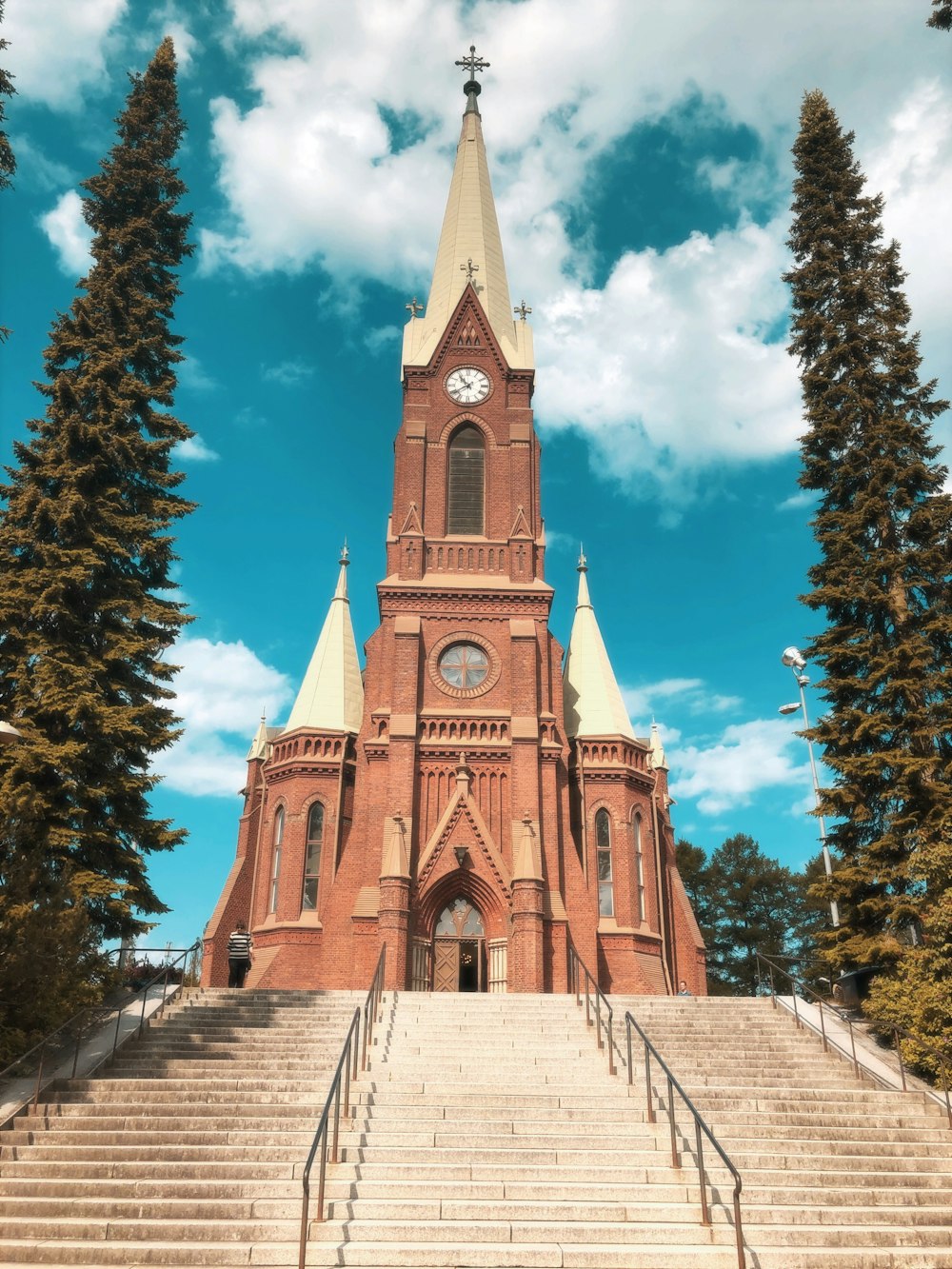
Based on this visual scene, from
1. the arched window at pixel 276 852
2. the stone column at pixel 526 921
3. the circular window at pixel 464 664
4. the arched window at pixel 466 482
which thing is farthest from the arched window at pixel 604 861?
the arched window at pixel 466 482

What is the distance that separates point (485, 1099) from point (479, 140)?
3994cm

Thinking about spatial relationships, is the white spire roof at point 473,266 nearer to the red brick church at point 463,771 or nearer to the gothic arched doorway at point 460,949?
the red brick church at point 463,771

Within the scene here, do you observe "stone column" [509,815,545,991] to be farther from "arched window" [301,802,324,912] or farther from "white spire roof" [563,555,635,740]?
"arched window" [301,802,324,912]

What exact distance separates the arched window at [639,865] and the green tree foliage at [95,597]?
53.7ft

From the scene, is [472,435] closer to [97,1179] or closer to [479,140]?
[479,140]

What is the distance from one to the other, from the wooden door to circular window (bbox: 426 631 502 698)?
7.12 meters

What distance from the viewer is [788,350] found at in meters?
24.4

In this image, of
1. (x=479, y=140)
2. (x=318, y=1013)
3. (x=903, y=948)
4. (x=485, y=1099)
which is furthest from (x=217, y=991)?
(x=479, y=140)

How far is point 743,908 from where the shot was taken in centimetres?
5594

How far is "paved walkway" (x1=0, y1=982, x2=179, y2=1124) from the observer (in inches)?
527

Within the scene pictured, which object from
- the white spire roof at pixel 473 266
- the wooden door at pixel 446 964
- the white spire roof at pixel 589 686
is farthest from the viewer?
the white spire roof at pixel 473 266

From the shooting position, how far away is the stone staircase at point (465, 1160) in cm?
963

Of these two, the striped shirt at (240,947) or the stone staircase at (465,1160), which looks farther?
the striped shirt at (240,947)

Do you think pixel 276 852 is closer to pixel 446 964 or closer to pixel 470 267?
pixel 446 964
